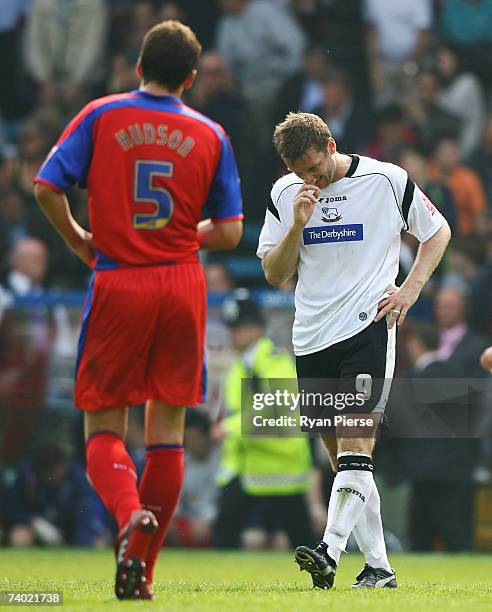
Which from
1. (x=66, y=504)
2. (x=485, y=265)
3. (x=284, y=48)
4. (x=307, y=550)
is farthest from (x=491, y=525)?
(x=307, y=550)

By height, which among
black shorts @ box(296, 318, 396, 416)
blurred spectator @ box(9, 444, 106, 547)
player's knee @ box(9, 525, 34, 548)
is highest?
black shorts @ box(296, 318, 396, 416)

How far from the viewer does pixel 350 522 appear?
696 centimetres

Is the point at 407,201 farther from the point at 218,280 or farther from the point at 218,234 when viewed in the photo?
the point at 218,280

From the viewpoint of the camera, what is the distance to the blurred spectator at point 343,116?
15.9m

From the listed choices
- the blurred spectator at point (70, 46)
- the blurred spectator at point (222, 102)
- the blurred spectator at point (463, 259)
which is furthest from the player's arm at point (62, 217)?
the blurred spectator at point (70, 46)

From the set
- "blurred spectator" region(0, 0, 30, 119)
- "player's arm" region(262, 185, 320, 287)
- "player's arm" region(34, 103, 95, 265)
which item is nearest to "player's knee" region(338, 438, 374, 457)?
"player's arm" region(262, 185, 320, 287)

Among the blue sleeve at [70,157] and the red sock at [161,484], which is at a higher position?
the blue sleeve at [70,157]

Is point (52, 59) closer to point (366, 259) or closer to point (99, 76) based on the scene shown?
point (99, 76)

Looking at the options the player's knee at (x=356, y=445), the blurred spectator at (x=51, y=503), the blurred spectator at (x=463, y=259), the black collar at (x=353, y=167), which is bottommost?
the blurred spectator at (x=51, y=503)

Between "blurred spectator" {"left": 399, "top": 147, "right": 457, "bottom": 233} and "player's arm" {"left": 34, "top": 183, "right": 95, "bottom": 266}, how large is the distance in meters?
8.44

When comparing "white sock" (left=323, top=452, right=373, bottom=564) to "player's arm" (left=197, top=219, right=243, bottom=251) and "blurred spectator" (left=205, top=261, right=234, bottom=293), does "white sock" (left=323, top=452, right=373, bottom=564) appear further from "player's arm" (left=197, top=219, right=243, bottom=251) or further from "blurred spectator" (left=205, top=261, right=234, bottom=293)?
"blurred spectator" (left=205, top=261, right=234, bottom=293)

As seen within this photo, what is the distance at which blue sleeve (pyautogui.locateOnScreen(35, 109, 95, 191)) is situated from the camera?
20.1ft

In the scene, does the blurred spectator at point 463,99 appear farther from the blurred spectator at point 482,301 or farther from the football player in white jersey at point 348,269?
the football player in white jersey at point 348,269

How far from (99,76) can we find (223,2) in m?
1.83
